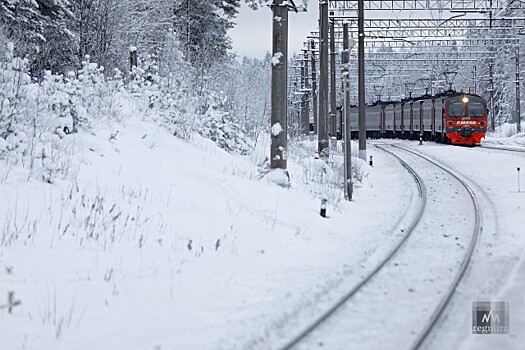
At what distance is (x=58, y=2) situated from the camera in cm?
1902

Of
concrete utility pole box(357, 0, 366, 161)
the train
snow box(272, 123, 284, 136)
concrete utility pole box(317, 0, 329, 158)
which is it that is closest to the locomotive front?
the train

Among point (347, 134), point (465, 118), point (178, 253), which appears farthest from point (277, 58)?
point (465, 118)

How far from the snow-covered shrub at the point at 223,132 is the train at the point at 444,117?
25.5 meters

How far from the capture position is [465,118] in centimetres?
4197

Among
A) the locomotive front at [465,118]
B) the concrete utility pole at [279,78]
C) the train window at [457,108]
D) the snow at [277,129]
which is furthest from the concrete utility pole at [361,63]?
the locomotive front at [465,118]

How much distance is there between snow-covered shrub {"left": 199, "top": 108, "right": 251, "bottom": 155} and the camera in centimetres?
1851

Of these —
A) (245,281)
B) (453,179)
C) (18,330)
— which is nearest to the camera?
(18,330)

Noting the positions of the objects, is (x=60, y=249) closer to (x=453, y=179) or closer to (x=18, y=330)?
(x=18, y=330)

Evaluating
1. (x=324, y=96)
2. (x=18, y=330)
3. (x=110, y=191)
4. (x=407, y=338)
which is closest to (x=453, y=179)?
(x=324, y=96)

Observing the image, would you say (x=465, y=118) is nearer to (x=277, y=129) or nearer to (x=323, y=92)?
(x=323, y=92)

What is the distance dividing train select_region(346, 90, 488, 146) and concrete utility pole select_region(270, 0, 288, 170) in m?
29.2

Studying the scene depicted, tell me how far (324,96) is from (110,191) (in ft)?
47.0

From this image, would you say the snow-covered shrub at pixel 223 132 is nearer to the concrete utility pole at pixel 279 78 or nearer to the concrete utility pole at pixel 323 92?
the concrete utility pole at pixel 279 78

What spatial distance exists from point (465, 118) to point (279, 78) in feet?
98.4
